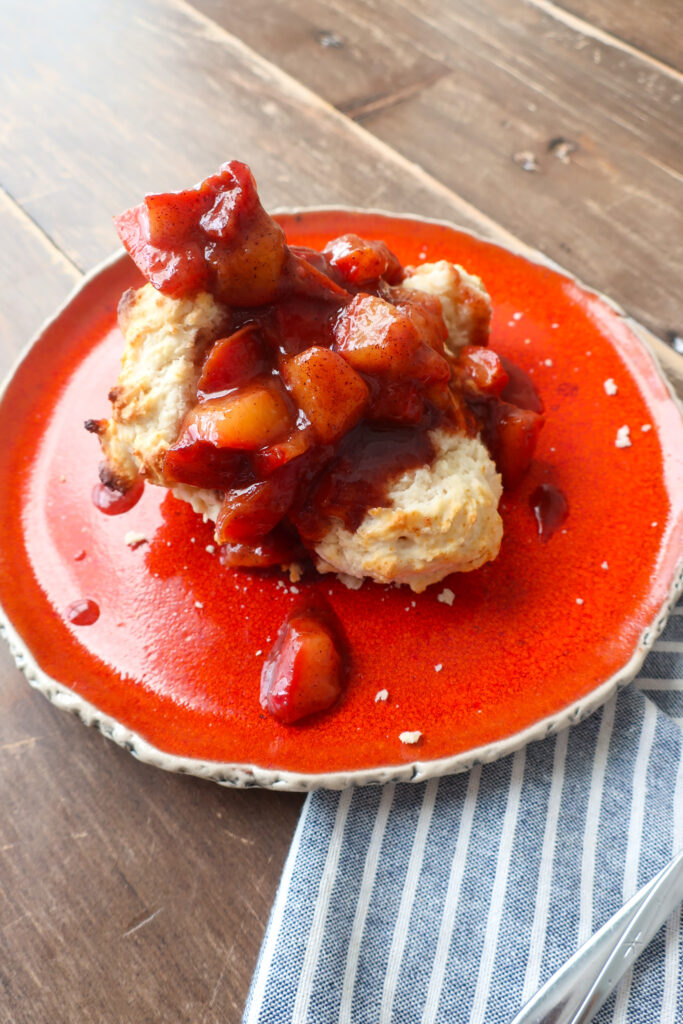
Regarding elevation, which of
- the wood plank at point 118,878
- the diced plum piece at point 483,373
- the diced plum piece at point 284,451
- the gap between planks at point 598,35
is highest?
the gap between planks at point 598,35

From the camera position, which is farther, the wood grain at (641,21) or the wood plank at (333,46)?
the wood grain at (641,21)

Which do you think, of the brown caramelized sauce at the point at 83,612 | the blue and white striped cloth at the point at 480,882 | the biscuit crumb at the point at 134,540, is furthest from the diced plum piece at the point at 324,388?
the blue and white striped cloth at the point at 480,882

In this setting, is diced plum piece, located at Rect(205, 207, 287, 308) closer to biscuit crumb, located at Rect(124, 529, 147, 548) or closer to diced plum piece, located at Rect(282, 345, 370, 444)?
diced plum piece, located at Rect(282, 345, 370, 444)

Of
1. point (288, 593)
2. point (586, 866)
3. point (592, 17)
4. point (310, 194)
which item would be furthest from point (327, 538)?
point (592, 17)

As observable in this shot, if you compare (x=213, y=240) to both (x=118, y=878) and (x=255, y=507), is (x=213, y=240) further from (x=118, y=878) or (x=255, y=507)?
(x=118, y=878)

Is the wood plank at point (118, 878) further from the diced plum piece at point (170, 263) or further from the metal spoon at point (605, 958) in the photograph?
the diced plum piece at point (170, 263)

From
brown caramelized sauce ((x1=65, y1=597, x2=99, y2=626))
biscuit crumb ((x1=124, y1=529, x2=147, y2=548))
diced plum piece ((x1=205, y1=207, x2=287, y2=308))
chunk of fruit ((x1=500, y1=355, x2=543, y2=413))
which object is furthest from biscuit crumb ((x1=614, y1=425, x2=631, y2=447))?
brown caramelized sauce ((x1=65, y1=597, x2=99, y2=626))

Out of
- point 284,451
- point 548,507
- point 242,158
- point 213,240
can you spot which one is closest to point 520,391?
point 548,507
